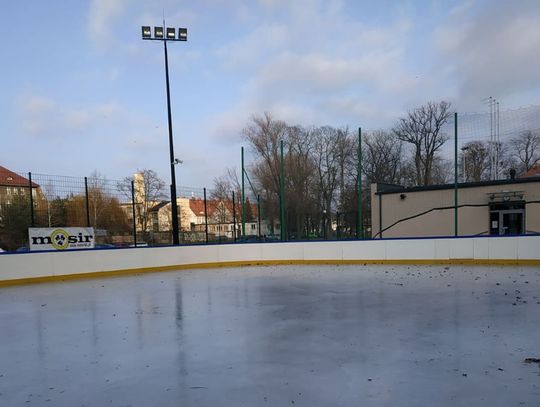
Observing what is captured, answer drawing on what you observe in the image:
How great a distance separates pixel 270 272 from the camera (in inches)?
493

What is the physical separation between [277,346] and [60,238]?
10.2 metres

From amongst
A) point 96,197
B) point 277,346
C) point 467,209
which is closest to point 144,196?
point 96,197

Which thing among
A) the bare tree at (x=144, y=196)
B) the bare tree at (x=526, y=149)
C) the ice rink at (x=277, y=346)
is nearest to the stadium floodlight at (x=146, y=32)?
the bare tree at (x=144, y=196)

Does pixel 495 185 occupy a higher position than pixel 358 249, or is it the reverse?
pixel 495 185

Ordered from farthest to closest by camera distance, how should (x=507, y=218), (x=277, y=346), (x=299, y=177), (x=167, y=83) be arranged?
(x=299, y=177) → (x=507, y=218) → (x=167, y=83) → (x=277, y=346)

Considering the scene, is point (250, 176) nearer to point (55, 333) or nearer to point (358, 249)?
point (358, 249)

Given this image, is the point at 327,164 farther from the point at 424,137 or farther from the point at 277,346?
the point at 277,346

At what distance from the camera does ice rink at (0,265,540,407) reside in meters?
3.45

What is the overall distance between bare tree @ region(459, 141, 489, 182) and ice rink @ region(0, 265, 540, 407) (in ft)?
26.0

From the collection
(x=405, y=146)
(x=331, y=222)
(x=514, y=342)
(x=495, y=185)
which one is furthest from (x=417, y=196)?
(x=514, y=342)

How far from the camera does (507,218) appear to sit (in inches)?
712

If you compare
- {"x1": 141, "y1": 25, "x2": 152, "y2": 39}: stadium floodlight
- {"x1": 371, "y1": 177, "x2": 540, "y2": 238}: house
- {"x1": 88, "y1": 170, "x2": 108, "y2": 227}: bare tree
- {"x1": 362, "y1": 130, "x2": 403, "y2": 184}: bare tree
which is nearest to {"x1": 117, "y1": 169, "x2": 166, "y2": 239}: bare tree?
{"x1": 88, "y1": 170, "x2": 108, "y2": 227}: bare tree

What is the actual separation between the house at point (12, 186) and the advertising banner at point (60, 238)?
1411 mm

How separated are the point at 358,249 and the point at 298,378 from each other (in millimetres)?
11169
